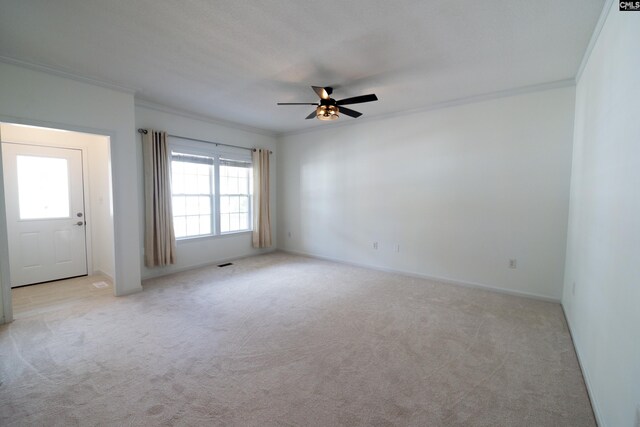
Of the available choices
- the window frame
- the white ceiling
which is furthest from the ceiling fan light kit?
the window frame

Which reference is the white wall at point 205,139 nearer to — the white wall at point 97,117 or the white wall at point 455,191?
the white wall at point 97,117

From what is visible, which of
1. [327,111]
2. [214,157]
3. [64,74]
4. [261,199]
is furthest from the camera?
[261,199]

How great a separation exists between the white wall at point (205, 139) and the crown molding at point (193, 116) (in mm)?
35

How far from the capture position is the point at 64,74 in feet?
10.6

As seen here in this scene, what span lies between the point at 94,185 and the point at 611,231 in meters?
6.53

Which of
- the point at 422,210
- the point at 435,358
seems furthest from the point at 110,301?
the point at 422,210

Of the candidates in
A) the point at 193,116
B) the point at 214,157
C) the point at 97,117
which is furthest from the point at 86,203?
the point at 193,116

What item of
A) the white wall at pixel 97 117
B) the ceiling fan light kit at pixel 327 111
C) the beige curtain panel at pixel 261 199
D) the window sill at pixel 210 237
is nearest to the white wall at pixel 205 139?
the window sill at pixel 210 237

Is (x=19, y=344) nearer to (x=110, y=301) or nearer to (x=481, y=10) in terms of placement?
(x=110, y=301)

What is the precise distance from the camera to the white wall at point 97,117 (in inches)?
117

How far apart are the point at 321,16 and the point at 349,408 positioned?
9.69ft

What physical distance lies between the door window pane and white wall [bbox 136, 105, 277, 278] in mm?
1309

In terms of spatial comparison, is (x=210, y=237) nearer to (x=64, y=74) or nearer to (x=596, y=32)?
(x=64, y=74)

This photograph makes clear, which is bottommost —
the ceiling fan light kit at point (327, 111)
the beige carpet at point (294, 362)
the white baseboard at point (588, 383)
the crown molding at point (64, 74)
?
the beige carpet at point (294, 362)
